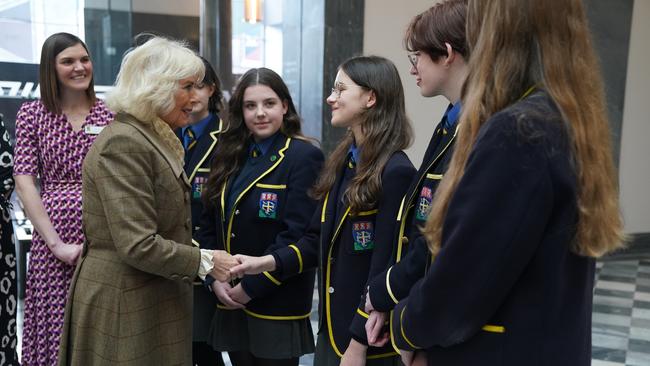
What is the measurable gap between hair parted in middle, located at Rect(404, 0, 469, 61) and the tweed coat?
0.92 metres

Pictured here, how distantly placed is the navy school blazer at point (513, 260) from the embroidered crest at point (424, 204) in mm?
443

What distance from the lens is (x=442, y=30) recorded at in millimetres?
1646

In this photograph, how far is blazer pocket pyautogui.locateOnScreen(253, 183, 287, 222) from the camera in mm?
2510

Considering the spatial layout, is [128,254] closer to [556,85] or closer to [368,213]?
[368,213]

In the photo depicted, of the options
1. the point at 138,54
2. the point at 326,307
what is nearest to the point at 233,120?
the point at 138,54

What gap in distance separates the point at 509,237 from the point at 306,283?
1574 millimetres

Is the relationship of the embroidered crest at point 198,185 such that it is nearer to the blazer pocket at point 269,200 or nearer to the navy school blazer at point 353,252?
the blazer pocket at point 269,200

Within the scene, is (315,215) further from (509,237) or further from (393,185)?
(509,237)

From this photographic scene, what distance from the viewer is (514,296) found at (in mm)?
1198

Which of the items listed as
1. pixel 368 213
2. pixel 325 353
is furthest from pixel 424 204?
pixel 325 353

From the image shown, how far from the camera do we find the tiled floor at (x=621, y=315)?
4098mm

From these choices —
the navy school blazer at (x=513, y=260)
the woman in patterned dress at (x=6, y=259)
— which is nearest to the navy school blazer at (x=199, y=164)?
the woman in patterned dress at (x=6, y=259)

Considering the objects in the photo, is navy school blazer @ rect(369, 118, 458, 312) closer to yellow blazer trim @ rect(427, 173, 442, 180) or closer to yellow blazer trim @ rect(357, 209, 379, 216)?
yellow blazer trim @ rect(427, 173, 442, 180)

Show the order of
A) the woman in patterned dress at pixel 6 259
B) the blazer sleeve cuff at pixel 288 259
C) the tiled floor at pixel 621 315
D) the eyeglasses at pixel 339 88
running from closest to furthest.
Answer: the eyeglasses at pixel 339 88
the blazer sleeve cuff at pixel 288 259
the woman in patterned dress at pixel 6 259
the tiled floor at pixel 621 315
